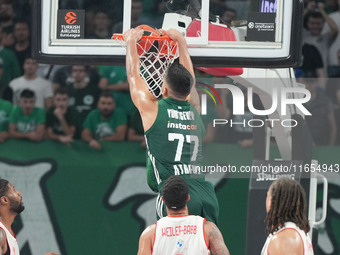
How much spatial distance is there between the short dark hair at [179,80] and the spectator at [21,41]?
166 inches

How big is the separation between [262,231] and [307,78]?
2.03 metres

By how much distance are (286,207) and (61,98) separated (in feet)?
16.9

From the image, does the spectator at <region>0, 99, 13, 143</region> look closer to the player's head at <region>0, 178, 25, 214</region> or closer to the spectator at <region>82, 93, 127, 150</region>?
the spectator at <region>82, 93, 127, 150</region>

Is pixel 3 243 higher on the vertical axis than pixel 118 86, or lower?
lower

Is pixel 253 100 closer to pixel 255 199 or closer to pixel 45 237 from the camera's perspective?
pixel 255 199

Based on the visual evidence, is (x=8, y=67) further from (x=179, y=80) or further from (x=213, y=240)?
(x=213, y=240)

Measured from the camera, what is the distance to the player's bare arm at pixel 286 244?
4559 millimetres

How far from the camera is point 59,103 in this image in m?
9.38

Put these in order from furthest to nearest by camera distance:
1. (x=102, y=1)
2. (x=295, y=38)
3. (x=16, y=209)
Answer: (x=102, y=1) < (x=295, y=38) < (x=16, y=209)

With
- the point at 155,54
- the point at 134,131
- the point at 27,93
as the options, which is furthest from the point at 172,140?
the point at 27,93

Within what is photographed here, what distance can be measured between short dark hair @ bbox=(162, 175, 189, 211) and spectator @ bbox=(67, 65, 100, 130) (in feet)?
12.9

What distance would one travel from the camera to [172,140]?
5945 mm

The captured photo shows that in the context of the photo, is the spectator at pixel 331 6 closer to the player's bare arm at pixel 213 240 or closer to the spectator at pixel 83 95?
the spectator at pixel 83 95

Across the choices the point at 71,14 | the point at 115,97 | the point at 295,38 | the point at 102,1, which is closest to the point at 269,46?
the point at 295,38
